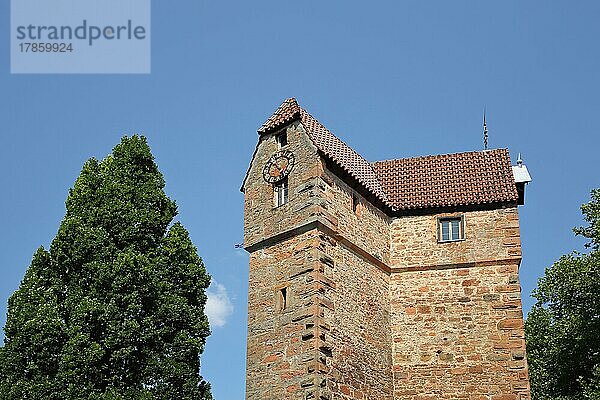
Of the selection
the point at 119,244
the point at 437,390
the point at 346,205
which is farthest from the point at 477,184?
the point at 119,244

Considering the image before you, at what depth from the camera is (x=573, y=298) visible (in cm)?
3148

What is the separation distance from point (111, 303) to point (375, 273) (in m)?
8.00

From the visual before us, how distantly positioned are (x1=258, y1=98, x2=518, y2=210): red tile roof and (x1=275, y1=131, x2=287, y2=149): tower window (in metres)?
0.27

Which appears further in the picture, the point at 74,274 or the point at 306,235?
the point at 74,274

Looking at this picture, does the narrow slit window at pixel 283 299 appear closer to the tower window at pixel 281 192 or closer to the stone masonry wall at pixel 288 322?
the stone masonry wall at pixel 288 322

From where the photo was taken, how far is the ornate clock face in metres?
22.7

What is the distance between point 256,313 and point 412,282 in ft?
17.3

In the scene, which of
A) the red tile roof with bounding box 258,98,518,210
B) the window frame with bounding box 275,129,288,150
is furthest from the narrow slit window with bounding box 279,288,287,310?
the window frame with bounding box 275,129,288,150

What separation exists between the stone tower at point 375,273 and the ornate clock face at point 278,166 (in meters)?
0.04

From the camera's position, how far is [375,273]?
2355 cm

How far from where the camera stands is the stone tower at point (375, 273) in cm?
2078

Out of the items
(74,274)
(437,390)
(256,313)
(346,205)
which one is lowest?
(437,390)

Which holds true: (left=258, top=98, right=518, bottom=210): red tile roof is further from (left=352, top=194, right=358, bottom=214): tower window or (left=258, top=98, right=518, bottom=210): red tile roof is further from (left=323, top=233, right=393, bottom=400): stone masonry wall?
(left=323, top=233, right=393, bottom=400): stone masonry wall

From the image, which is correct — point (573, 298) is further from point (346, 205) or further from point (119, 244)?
point (119, 244)
